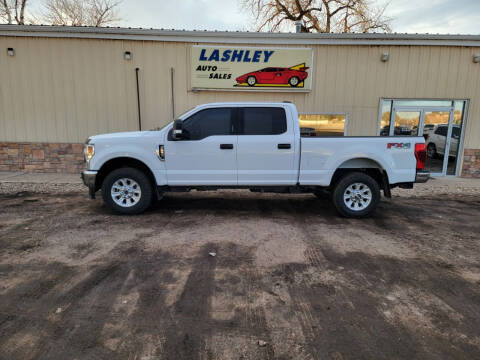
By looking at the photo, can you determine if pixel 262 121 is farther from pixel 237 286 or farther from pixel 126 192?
pixel 237 286

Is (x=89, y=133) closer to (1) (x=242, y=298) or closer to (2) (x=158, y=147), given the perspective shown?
(2) (x=158, y=147)

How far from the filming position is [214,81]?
1059cm

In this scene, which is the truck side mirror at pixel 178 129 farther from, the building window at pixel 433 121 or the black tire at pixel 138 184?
the building window at pixel 433 121

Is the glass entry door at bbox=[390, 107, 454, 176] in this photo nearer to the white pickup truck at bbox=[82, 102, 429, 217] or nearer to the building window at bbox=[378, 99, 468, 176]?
the building window at bbox=[378, 99, 468, 176]

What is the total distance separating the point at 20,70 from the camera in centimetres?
1036

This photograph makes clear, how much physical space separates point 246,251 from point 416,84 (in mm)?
9269

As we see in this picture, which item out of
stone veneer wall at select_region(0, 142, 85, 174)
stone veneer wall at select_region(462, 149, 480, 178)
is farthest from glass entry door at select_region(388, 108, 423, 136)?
stone veneer wall at select_region(0, 142, 85, 174)

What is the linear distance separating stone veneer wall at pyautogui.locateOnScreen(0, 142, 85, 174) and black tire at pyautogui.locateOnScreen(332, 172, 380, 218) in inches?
334

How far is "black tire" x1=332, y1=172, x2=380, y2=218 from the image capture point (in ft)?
20.1

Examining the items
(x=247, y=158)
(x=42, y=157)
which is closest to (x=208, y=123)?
(x=247, y=158)

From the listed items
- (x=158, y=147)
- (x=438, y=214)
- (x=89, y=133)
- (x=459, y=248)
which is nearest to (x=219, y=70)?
(x=89, y=133)

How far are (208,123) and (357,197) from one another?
10.6 ft

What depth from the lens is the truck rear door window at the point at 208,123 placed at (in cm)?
604

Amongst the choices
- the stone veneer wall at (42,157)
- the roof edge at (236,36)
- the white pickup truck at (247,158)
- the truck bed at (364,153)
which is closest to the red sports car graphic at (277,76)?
the roof edge at (236,36)
